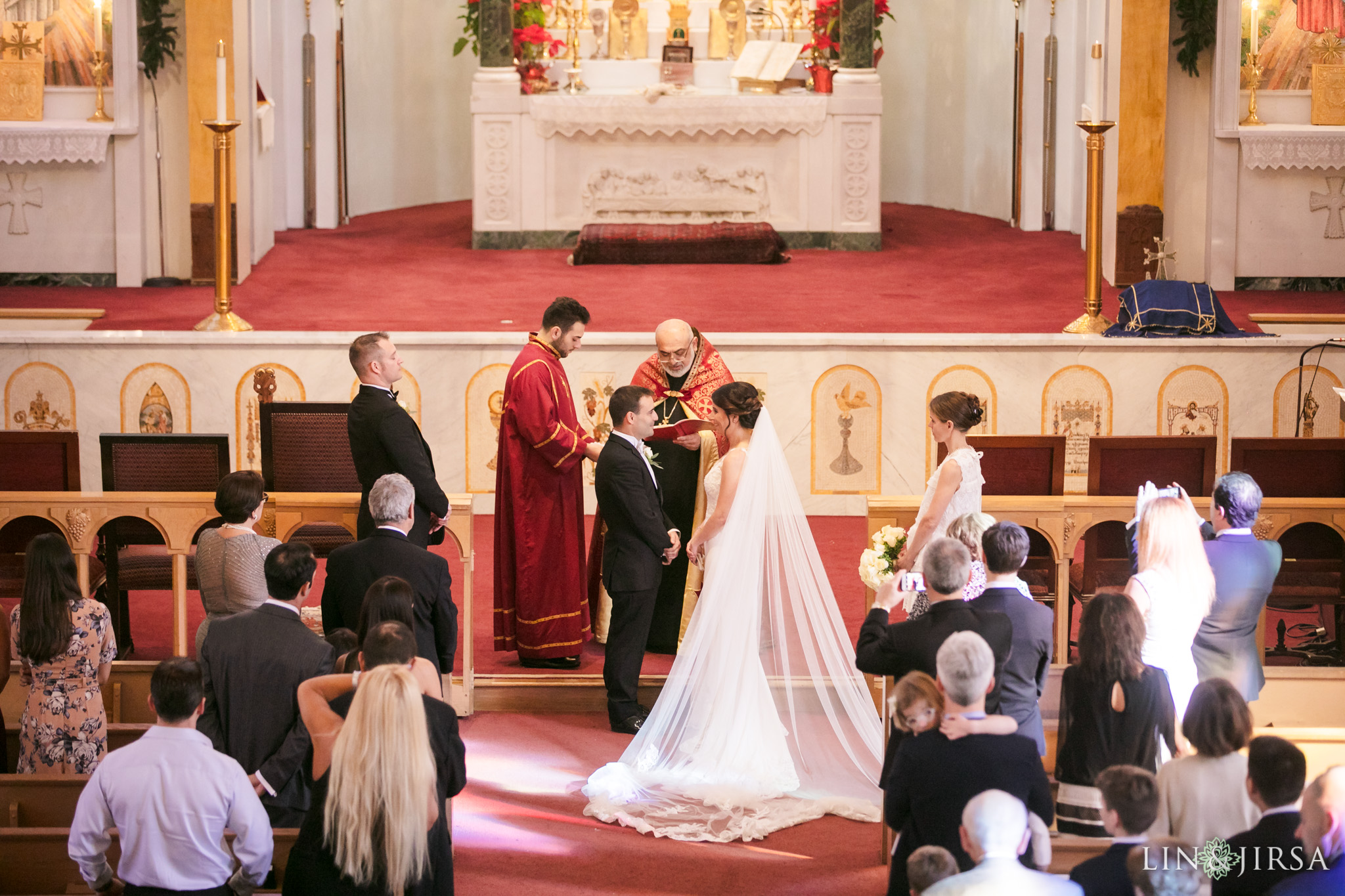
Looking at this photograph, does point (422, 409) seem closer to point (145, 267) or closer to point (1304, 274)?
point (145, 267)

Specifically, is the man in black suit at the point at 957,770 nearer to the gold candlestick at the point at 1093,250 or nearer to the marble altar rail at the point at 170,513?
the marble altar rail at the point at 170,513

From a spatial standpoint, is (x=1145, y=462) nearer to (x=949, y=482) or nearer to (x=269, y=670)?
(x=949, y=482)

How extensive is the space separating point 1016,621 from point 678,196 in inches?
413

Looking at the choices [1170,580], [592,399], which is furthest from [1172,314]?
[1170,580]

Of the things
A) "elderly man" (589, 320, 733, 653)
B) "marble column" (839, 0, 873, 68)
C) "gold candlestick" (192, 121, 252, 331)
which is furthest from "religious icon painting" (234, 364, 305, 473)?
"marble column" (839, 0, 873, 68)

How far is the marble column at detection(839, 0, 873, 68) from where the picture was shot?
14.0m

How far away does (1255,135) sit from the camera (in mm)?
12531

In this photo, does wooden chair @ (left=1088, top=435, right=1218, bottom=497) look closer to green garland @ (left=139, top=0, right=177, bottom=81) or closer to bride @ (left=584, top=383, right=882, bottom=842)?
bride @ (left=584, top=383, right=882, bottom=842)

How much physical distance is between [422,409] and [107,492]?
2871 mm

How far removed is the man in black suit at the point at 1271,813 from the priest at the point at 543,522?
12.5 feet

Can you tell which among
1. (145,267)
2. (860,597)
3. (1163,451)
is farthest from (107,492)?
(145,267)

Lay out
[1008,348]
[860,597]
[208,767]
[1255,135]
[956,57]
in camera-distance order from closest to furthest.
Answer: [208,767] → [860,597] → [1008,348] → [1255,135] → [956,57]

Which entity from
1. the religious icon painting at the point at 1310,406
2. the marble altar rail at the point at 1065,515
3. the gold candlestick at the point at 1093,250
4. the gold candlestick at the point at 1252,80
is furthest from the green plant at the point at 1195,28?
the marble altar rail at the point at 1065,515

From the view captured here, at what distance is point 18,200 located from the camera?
43.1 feet
